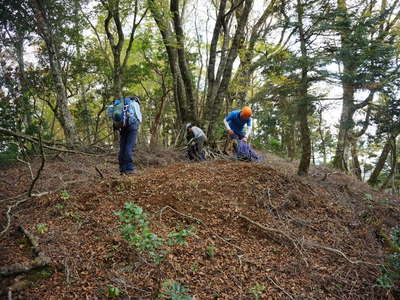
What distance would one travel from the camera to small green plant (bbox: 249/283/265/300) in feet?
7.75

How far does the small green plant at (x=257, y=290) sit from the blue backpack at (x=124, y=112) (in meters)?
3.55

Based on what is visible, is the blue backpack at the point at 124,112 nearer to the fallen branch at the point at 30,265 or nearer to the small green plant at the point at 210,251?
the fallen branch at the point at 30,265

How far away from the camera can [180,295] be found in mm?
2020

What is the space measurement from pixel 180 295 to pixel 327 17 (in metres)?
5.32

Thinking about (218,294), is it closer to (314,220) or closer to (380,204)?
(314,220)

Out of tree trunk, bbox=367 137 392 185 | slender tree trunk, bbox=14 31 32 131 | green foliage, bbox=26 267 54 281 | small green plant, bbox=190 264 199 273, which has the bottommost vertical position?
small green plant, bbox=190 264 199 273

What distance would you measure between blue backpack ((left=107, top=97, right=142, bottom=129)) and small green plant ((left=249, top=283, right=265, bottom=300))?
11.6ft

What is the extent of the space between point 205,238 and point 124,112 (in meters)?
2.91

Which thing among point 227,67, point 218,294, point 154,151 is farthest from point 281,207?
point 154,151

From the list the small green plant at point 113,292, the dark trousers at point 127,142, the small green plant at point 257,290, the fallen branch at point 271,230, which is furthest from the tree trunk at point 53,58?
the small green plant at point 257,290

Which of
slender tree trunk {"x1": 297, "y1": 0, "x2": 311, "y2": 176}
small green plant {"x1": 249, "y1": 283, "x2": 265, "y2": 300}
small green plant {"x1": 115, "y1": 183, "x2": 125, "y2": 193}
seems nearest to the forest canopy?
slender tree trunk {"x1": 297, "y1": 0, "x2": 311, "y2": 176}

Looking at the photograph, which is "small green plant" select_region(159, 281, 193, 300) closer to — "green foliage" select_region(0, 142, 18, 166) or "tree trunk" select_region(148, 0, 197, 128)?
"tree trunk" select_region(148, 0, 197, 128)

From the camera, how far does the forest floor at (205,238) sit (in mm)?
2295

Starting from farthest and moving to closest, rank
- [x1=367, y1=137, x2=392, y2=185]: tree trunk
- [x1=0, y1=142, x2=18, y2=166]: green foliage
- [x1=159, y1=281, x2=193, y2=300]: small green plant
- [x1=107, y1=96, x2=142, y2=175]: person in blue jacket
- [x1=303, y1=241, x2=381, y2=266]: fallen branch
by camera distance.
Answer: [x1=367, y1=137, x2=392, y2=185]: tree trunk < [x1=0, y1=142, x2=18, y2=166]: green foliage < [x1=107, y1=96, x2=142, y2=175]: person in blue jacket < [x1=303, y1=241, x2=381, y2=266]: fallen branch < [x1=159, y1=281, x2=193, y2=300]: small green plant
